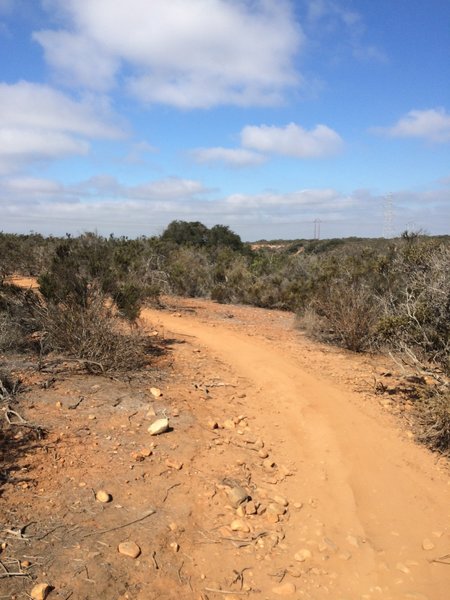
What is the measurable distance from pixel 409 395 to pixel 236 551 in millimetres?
3800

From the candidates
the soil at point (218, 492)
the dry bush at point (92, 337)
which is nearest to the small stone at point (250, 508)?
the soil at point (218, 492)

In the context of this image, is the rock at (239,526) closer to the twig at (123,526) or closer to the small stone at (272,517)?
the small stone at (272,517)

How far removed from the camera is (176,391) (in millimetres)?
5801

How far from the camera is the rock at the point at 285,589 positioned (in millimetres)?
2930

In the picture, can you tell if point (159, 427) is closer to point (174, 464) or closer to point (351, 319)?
point (174, 464)

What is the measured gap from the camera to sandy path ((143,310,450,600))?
3.15m

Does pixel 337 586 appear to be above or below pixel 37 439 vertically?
below

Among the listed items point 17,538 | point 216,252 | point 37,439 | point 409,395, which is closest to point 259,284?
point 216,252

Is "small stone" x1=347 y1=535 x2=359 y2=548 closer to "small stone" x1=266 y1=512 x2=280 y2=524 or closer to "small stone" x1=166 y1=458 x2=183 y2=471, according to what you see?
"small stone" x1=266 y1=512 x2=280 y2=524

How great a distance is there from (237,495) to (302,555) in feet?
2.34

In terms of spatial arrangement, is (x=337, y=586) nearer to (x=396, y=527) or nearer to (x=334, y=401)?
(x=396, y=527)

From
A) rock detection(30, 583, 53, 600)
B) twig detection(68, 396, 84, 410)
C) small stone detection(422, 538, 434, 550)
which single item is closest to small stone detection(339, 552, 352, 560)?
small stone detection(422, 538, 434, 550)

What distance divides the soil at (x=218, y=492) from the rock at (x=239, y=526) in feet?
0.05

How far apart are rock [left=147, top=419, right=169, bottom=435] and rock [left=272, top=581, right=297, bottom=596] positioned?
6.44 ft
